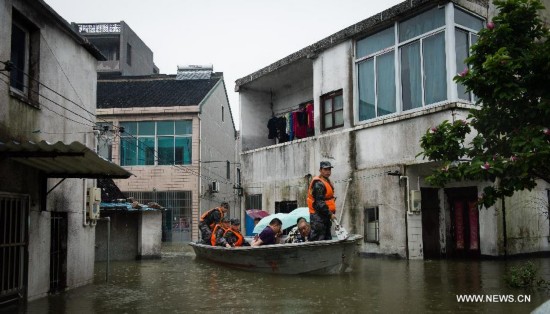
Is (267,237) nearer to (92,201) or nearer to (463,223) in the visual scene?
Result: (92,201)

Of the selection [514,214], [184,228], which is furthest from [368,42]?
[184,228]

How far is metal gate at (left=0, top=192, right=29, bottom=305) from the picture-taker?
8273 mm

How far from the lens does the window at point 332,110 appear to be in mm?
18516

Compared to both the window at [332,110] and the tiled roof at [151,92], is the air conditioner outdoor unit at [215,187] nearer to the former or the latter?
the tiled roof at [151,92]

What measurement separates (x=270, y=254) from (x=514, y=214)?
25.4ft

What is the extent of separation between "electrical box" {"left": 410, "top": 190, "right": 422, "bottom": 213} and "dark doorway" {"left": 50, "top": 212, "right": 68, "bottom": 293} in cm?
963

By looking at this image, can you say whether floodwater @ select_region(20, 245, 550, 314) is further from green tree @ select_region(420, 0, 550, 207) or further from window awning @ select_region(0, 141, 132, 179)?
window awning @ select_region(0, 141, 132, 179)

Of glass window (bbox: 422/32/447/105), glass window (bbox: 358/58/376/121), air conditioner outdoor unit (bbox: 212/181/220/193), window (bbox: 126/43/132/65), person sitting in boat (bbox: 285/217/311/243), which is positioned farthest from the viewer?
window (bbox: 126/43/132/65)

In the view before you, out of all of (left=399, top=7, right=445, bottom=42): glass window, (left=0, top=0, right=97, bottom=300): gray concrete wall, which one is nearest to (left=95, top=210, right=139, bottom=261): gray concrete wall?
(left=0, top=0, right=97, bottom=300): gray concrete wall

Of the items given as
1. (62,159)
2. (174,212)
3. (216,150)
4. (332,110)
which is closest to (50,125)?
(62,159)

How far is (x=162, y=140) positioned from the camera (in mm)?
28891

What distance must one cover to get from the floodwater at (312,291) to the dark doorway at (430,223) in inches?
48.9

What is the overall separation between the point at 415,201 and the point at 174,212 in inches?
635

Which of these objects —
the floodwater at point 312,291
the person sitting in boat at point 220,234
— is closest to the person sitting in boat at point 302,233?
the floodwater at point 312,291
